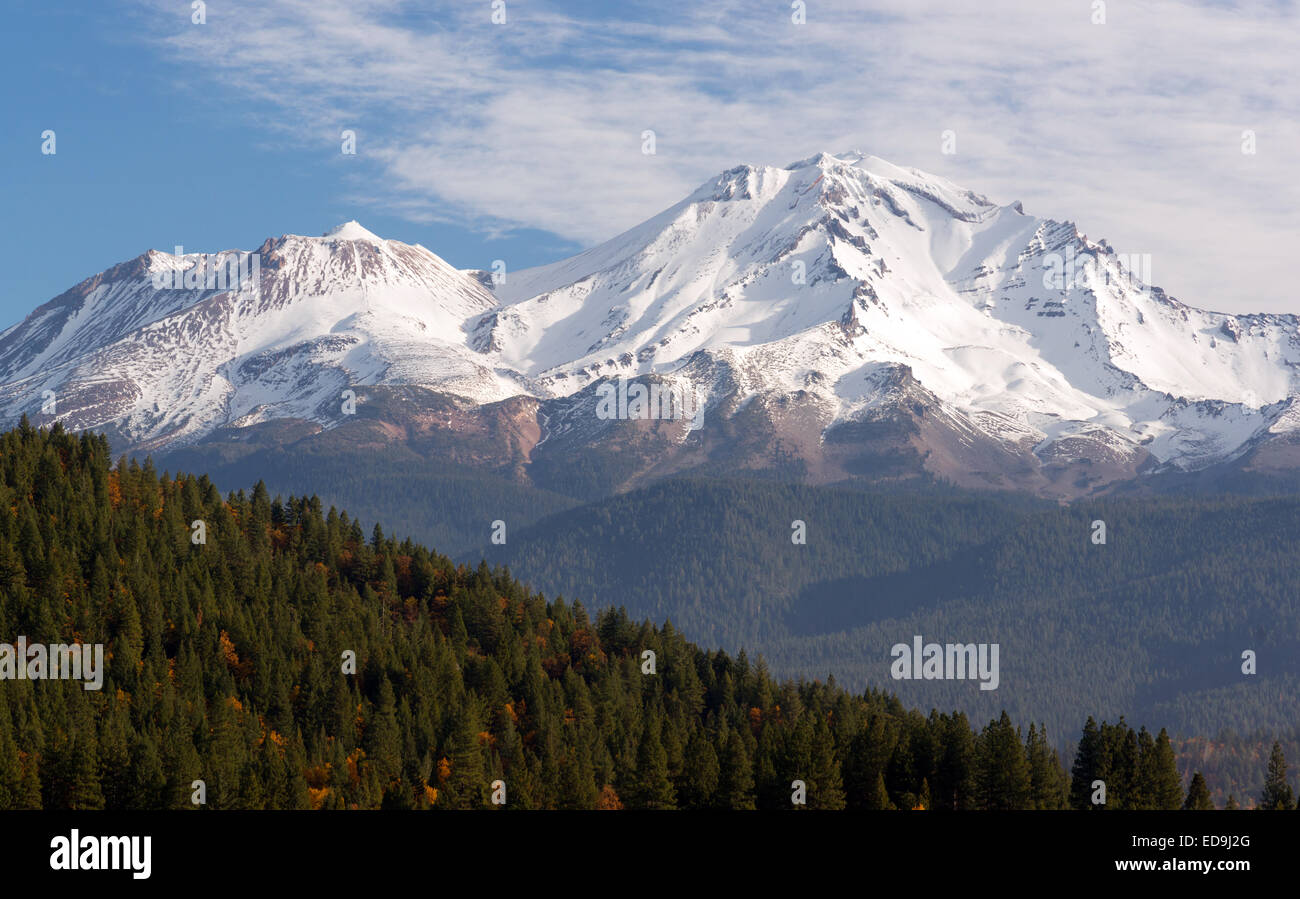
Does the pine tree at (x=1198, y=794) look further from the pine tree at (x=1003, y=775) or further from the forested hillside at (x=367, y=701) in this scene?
the pine tree at (x=1003, y=775)

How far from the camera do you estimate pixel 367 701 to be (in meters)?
157

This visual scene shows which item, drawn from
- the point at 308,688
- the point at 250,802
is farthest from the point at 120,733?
the point at 308,688

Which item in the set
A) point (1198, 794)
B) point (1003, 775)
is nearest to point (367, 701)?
point (1003, 775)

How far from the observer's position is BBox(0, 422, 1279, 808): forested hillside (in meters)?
128

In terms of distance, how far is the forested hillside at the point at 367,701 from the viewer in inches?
5032

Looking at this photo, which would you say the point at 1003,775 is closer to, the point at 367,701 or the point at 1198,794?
the point at 1198,794

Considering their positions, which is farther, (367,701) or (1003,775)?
(367,701)

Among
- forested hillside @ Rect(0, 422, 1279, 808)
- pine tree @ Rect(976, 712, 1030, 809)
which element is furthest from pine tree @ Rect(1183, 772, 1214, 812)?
pine tree @ Rect(976, 712, 1030, 809)

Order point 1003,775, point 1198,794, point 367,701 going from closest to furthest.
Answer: point 1198,794 → point 1003,775 → point 367,701

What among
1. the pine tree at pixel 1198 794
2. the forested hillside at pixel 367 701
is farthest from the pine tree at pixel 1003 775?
the pine tree at pixel 1198 794

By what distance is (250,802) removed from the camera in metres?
119

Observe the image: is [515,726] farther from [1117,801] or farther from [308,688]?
[1117,801]
